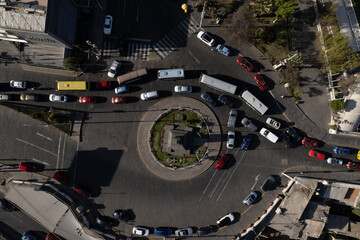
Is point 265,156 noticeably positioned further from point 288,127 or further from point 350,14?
point 350,14

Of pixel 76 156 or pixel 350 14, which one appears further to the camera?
pixel 76 156

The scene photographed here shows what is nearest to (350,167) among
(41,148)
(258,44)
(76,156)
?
(258,44)

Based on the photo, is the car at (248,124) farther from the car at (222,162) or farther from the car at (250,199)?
the car at (250,199)

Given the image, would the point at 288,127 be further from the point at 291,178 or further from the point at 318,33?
the point at 318,33

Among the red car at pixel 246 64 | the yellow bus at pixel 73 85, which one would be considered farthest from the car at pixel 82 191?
the red car at pixel 246 64

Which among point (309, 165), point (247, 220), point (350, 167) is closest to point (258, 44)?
point (309, 165)

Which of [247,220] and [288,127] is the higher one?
[288,127]

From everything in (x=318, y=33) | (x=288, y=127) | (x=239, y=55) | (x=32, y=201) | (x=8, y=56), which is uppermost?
(x=318, y=33)
